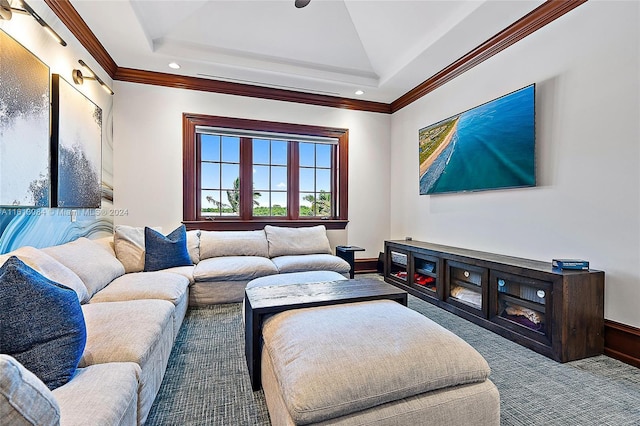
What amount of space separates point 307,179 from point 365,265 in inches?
67.4

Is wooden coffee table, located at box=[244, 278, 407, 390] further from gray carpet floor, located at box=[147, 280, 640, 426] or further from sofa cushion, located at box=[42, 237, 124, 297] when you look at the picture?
sofa cushion, located at box=[42, 237, 124, 297]

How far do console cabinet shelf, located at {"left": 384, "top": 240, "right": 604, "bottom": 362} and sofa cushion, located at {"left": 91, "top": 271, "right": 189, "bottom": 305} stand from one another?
269cm

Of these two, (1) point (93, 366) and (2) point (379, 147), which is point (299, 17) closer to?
(2) point (379, 147)

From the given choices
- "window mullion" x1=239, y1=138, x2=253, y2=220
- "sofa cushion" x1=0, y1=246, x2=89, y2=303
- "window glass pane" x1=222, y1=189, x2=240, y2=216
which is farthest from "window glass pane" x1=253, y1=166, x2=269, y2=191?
"sofa cushion" x1=0, y1=246, x2=89, y2=303

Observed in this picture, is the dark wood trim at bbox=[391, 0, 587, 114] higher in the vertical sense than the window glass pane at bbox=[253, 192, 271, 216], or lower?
higher

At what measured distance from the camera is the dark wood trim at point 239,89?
388 centimetres

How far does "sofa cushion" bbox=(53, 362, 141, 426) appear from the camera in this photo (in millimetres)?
993

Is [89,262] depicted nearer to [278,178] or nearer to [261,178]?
[261,178]

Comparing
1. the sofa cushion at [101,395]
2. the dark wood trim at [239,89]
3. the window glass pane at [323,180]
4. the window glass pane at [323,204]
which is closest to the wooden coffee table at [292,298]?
the sofa cushion at [101,395]

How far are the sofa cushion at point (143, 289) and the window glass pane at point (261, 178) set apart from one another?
6.64 ft

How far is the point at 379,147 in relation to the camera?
504cm

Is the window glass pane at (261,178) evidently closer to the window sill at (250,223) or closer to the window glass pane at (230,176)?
the window glass pane at (230,176)

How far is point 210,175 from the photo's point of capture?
431 cm

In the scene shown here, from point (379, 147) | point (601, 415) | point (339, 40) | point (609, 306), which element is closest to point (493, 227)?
point (609, 306)
